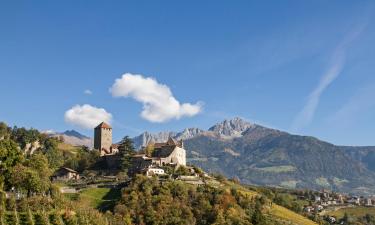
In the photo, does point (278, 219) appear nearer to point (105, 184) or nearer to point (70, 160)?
point (105, 184)

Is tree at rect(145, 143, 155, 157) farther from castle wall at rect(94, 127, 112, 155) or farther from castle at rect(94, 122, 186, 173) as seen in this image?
castle wall at rect(94, 127, 112, 155)

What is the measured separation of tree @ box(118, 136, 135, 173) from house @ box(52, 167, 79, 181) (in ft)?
38.9

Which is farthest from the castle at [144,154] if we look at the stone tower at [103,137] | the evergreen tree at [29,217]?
the evergreen tree at [29,217]

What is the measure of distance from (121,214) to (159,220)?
292 inches

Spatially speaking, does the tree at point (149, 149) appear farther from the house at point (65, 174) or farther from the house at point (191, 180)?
the house at point (65, 174)

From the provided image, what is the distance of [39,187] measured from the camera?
88875 mm

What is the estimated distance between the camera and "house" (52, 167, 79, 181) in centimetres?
12725

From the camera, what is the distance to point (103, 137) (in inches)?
6048

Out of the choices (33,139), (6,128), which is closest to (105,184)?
(33,139)

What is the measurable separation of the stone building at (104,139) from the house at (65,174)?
2135 centimetres

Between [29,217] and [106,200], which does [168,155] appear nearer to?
[106,200]

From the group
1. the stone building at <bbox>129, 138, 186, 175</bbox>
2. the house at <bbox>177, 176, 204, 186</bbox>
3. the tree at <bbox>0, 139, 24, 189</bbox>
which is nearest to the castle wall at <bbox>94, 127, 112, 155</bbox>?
the stone building at <bbox>129, 138, 186, 175</bbox>

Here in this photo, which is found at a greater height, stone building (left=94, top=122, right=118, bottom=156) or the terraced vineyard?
stone building (left=94, top=122, right=118, bottom=156)

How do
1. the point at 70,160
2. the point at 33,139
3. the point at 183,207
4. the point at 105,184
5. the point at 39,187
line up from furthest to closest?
1. the point at 33,139
2. the point at 70,160
3. the point at 105,184
4. the point at 183,207
5. the point at 39,187
